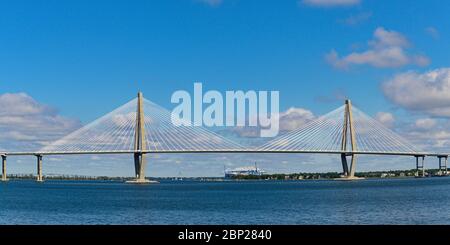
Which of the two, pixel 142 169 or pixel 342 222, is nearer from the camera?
pixel 342 222

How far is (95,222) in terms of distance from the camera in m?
31.8

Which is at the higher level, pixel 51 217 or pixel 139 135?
pixel 139 135

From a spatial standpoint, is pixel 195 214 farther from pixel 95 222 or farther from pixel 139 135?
pixel 139 135

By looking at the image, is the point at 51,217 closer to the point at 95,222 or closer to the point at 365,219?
the point at 95,222
